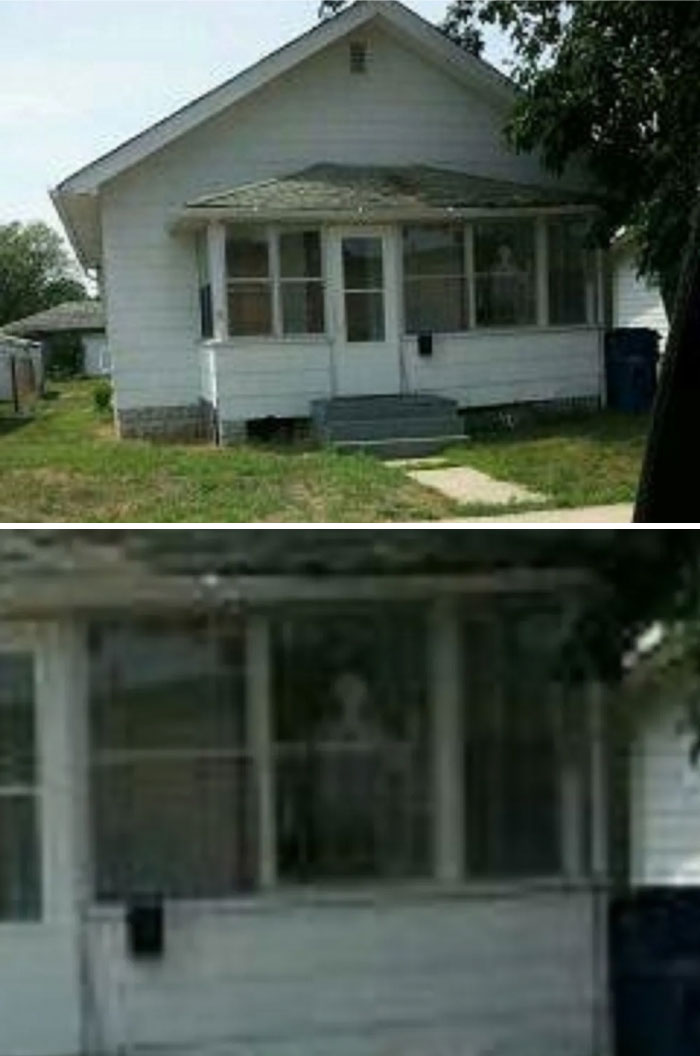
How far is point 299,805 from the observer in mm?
914

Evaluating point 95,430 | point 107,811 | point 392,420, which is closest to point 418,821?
point 107,811

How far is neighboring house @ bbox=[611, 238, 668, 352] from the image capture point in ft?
4.06

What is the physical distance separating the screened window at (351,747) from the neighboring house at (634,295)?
424 millimetres

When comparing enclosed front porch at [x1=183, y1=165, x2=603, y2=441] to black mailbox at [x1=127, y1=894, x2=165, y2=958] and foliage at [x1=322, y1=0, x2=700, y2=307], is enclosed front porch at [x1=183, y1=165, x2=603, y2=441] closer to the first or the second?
foliage at [x1=322, y1=0, x2=700, y2=307]

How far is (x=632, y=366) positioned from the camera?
1.35 meters

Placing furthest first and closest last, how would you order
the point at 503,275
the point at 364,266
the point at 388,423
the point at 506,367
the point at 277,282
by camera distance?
1. the point at 277,282
2. the point at 364,266
3. the point at 503,275
4. the point at 388,423
5. the point at 506,367

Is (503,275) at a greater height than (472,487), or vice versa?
(503,275)

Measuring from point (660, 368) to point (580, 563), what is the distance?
32cm

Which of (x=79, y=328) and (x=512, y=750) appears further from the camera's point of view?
(x=79, y=328)

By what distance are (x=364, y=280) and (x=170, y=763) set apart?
148 cm

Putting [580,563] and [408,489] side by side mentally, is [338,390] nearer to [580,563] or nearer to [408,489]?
[408,489]

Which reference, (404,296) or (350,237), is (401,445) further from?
(404,296)

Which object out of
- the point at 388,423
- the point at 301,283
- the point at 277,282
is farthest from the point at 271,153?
the point at 277,282

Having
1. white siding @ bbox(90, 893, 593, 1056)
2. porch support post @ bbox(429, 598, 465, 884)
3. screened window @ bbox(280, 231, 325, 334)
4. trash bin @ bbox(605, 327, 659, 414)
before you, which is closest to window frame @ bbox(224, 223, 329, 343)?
screened window @ bbox(280, 231, 325, 334)
